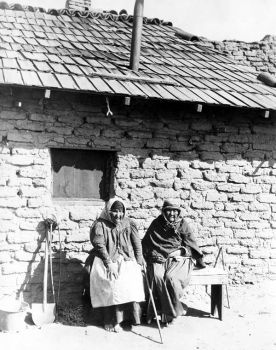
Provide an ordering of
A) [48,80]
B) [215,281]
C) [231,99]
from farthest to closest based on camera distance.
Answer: [231,99] < [215,281] < [48,80]

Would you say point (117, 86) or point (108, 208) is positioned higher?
point (117, 86)

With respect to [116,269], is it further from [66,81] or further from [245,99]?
[245,99]

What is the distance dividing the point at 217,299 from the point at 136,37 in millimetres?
4055

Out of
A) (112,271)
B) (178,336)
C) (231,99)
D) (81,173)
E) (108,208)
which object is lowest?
(178,336)

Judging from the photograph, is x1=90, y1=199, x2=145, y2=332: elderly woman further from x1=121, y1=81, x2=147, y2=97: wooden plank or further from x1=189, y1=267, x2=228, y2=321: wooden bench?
x1=121, y1=81, x2=147, y2=97: wooden plank

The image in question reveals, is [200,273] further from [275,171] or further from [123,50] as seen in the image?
[123,50]

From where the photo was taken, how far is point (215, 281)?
5895mm

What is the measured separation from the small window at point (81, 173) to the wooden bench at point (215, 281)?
1.69m

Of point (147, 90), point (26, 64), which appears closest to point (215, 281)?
point (147, 90)

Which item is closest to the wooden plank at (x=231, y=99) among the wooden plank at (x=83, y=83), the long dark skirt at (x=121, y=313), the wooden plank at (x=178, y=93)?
the wooden plank at (x=178, y=93)

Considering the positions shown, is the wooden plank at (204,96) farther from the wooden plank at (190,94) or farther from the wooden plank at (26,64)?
the wooden plank at (26,64)

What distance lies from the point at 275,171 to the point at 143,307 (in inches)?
116

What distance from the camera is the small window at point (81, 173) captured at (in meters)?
6.30

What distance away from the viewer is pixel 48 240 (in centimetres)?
598
